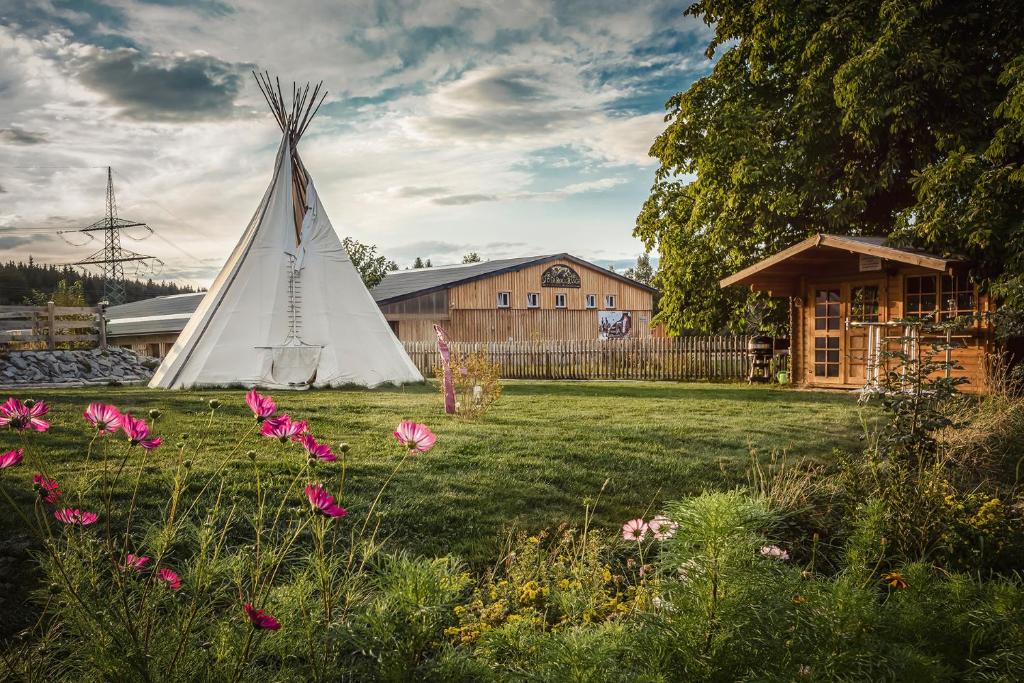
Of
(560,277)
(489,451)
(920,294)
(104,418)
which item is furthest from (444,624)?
(560,277)

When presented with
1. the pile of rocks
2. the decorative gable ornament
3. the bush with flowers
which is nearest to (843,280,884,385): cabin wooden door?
the bush with flowers

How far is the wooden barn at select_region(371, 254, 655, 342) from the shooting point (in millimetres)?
28312

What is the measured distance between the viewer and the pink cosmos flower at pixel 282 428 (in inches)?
72.9

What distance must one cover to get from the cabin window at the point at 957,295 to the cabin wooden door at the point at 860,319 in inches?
48.1

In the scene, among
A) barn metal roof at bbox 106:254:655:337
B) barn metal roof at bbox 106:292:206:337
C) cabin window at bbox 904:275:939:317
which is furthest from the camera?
barn metal roof at bbox 106:292:206:337

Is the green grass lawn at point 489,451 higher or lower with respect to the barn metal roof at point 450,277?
lower

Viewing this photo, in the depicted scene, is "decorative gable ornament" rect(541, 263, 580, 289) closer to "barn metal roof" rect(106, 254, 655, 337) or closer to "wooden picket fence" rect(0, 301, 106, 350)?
"barn metal roof" rect(106, 254, 655, 337)

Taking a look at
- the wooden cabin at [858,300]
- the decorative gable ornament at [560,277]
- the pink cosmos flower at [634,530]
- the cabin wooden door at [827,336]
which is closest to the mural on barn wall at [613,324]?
the decorative gable ornament at [560,277]

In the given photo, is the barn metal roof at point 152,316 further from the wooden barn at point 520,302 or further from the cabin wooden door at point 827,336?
the cabin wooden door at point 827,336

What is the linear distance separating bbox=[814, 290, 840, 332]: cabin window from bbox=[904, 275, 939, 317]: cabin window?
1688 mm

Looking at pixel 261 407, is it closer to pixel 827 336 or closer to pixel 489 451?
pixel 489 451

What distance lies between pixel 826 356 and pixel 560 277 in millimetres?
16071

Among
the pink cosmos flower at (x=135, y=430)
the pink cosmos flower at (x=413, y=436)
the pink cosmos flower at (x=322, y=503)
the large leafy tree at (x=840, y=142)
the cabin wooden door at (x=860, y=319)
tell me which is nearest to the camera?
the pink cosmos flower at (x=322, y=503)

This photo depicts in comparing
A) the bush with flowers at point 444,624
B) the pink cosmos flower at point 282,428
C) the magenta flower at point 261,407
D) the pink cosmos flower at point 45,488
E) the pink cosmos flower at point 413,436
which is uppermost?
the magenta flower at point 261,407
